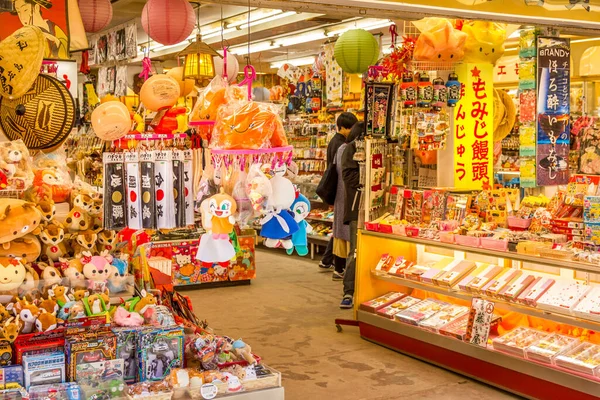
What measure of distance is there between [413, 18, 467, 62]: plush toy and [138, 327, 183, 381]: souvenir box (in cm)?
344

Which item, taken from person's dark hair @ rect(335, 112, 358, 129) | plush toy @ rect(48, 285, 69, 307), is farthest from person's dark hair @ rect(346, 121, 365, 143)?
plush toy @ rect(48, 285, 69, 307)

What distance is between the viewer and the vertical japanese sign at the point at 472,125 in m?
6.09

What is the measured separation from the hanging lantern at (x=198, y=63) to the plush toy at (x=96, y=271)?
103 inches

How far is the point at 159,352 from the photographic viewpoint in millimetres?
3125

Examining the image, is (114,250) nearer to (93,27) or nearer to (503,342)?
(503,342)

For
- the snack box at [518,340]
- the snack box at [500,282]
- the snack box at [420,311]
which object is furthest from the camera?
the snack box at [420,311]

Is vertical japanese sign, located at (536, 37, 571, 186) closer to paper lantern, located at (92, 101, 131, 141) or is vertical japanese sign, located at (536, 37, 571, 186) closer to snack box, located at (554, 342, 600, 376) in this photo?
snack box, located at (554, 342, 600, 376)

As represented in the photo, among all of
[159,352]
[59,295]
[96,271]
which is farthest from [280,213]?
[59,295]

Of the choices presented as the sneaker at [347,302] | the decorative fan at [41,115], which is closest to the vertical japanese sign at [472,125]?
the sneaker at [347,302]

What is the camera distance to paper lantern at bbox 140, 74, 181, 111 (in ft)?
11.7

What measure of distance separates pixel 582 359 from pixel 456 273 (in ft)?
4.14

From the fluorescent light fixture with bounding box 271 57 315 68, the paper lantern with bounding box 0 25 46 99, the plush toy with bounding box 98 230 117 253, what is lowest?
the plush toy with bounding box 98 230 117 253

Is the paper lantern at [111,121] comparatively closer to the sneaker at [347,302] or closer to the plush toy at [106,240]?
the plush toy at [106,240]

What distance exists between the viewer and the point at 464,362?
5027mm
